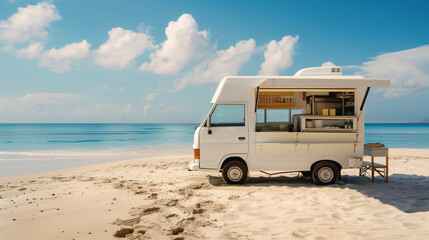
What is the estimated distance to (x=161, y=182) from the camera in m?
→ 8.20

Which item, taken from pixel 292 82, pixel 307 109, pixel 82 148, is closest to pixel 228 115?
pixel 292 82

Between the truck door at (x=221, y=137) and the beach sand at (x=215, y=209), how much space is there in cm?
81

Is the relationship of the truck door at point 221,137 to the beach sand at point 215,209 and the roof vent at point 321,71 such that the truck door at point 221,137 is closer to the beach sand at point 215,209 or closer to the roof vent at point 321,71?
the beach sand at point 215,209

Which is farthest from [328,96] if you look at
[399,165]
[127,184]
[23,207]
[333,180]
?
[23,207]

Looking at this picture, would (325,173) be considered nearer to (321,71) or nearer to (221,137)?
(321,71)

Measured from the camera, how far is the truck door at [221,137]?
7.19 m

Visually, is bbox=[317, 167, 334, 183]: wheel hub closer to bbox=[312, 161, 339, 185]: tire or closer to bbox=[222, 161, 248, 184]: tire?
bbox=[312, 161, 339, 185]: tire

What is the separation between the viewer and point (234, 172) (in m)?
7.41

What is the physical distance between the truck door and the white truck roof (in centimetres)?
28

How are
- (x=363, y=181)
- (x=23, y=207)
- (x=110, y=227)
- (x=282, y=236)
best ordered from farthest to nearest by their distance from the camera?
1. (x=363, y=181)
2. (x=23, y=207)
3. (x=110, y=227)
4. (x=282, y=236)

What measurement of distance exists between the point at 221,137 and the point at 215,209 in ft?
7.25

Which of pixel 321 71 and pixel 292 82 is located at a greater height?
pixel 321 71

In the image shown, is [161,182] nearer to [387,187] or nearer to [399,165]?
[387,187]

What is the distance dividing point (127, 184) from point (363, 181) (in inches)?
259
